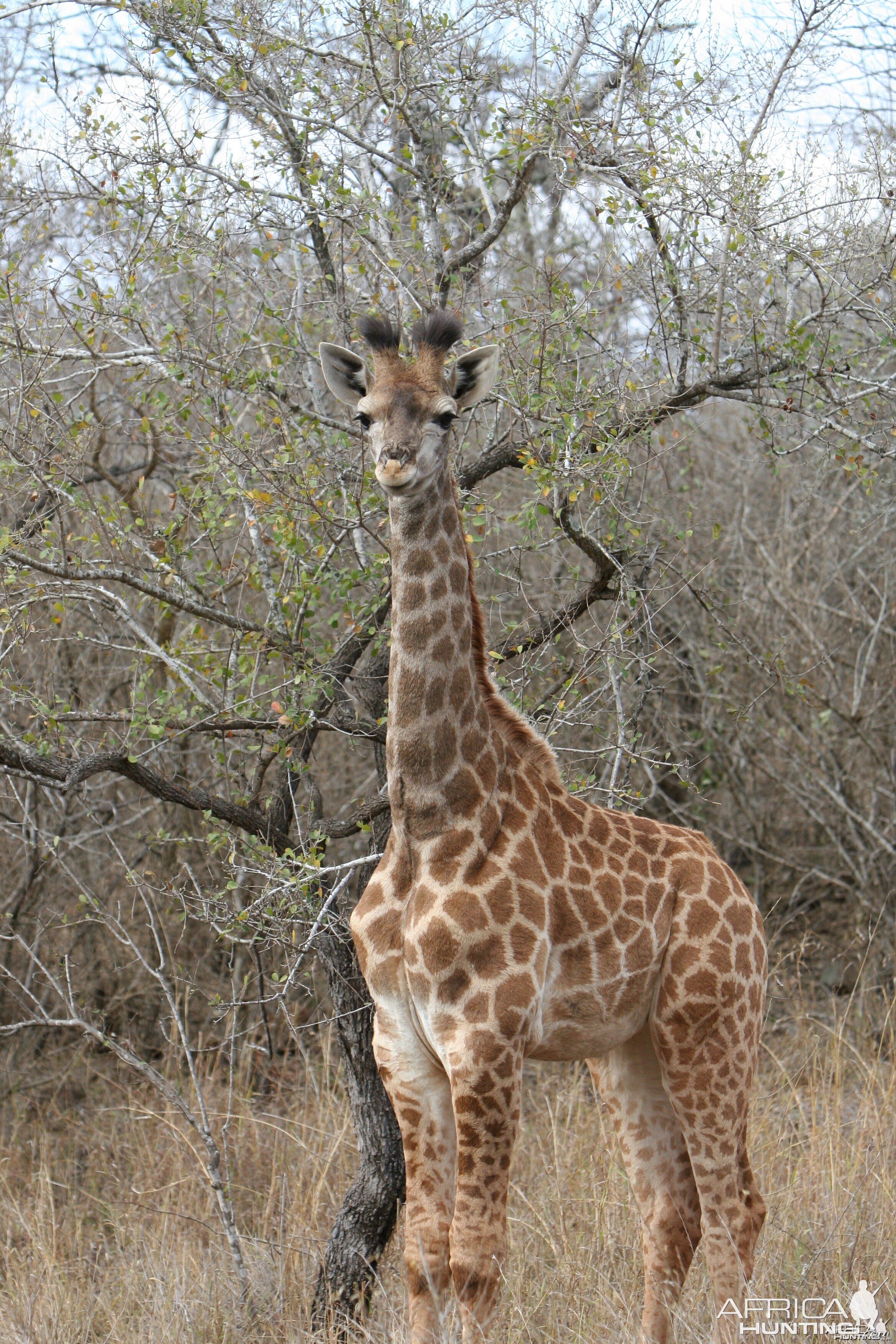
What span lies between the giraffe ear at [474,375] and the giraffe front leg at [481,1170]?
2093 mm

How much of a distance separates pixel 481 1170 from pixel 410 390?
2365mm

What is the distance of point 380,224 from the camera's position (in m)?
5.43

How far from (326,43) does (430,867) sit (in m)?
3.85

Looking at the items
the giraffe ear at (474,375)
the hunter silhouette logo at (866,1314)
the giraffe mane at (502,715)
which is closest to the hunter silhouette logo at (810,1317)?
the hunter silhouette logo at (866,1314)

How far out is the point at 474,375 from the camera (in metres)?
4.25

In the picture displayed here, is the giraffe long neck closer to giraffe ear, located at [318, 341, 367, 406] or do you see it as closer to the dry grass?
giraffe ear, located at [318, 341, 367, 406]

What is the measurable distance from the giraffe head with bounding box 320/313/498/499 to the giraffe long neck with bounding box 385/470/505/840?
0.15m

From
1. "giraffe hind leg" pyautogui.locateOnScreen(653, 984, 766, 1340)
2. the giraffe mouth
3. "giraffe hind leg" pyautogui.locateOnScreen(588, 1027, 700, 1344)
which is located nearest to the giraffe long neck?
the giraffe mouth

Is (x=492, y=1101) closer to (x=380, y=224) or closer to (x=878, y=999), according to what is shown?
(x=380, y=224)

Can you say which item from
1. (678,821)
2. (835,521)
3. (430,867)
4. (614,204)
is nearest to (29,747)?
(430,867)

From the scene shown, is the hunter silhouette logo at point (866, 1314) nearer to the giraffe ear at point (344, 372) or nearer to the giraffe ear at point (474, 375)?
the giraffe ear at point (474, 375)

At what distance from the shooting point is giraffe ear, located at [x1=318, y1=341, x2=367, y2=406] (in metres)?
4.26

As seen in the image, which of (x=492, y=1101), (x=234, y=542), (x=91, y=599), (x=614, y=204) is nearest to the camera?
(x=492, y=1101)

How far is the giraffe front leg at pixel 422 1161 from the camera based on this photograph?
3955 mm
